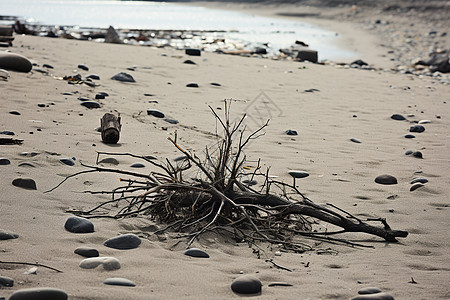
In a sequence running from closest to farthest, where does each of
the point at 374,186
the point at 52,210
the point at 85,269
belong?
1. the point at 85,269
2. the point at 52,210
3. the point at 374,186

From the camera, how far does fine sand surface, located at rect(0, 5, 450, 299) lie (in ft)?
8.03

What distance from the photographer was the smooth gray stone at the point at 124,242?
2.70 m

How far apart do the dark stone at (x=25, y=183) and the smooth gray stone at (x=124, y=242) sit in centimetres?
82

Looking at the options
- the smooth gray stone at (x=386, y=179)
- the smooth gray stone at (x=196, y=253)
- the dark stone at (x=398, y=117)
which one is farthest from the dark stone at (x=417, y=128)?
the smooth gray stone at (x=196, y=253)

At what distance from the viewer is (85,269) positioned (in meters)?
2.39

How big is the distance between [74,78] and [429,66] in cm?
820

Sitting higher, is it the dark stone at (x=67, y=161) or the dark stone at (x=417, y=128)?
the dark stone at (x=67, y=161)

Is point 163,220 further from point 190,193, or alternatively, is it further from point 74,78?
point 74,78

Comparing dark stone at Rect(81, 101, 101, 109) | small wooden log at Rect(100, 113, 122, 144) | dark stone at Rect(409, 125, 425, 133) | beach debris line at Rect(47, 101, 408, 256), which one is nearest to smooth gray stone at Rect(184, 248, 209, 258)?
beach debris line at Rect(47, 101, 408, 256)

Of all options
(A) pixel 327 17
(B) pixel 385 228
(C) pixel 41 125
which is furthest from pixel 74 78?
(A) pixel 327 17

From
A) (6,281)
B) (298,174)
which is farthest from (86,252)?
(298,174)

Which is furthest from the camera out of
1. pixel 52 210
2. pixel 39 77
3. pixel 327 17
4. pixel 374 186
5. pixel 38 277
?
pixel 327 17

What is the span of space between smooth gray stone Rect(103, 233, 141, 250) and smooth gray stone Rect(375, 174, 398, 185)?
6.92ft

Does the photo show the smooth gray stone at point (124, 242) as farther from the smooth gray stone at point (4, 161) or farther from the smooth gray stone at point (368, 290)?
the smooth gray stone at point (4, 161)
